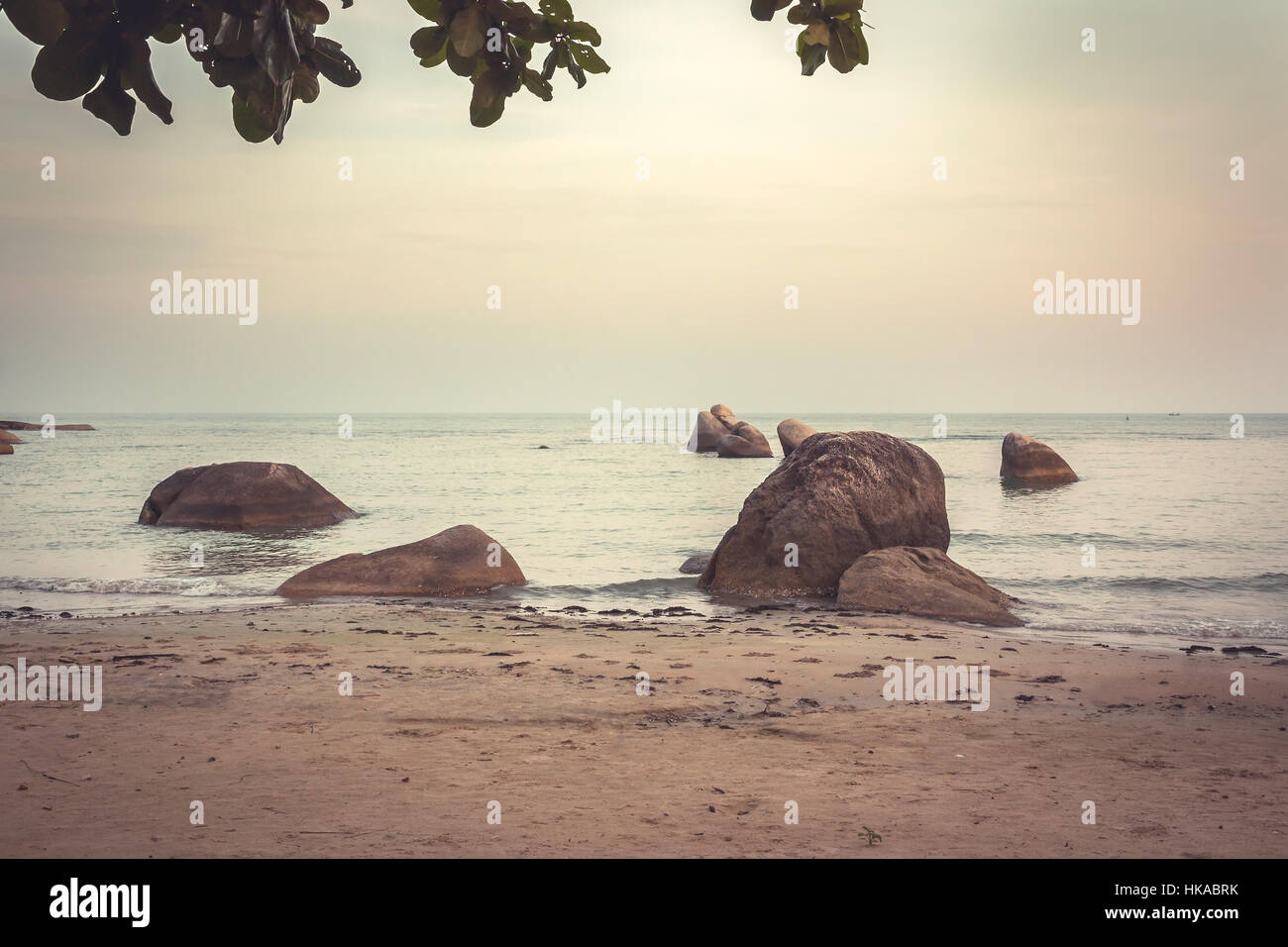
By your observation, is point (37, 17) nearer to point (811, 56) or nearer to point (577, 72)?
point (577, 72)

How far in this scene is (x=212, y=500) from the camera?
1889cm

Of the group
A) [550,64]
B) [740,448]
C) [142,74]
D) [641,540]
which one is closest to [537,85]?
[550,64]

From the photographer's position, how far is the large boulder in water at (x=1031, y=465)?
29.6m

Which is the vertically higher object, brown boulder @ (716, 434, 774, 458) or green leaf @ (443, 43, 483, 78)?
green leaf @ (443, 43, 483, 78)

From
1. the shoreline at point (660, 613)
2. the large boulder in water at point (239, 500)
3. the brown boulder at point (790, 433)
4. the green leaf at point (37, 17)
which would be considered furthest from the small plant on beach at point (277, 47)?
the brown boulder at point (790, 433)

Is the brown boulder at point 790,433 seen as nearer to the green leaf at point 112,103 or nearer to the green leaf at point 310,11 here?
the green leaf at point 310,11

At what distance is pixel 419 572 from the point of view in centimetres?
1288

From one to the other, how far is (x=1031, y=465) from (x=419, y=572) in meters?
22.6

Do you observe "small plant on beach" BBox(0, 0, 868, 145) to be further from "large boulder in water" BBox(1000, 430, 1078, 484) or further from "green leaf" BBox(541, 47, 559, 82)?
"large boulder in water" BBox(1000, 430, 1078, 484)

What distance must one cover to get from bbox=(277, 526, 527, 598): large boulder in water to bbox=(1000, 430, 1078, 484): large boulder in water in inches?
823

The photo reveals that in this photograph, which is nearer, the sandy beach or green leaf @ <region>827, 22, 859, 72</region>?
green leaf @ <region>827, 22, 859, 72</region>

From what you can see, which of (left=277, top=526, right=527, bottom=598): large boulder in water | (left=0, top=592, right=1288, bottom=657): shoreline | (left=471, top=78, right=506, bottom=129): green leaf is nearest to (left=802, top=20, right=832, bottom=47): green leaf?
(left=471, top=78, right=506, bottom=129): green leaf

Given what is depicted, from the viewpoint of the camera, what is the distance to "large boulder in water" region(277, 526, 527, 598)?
12594 mm
